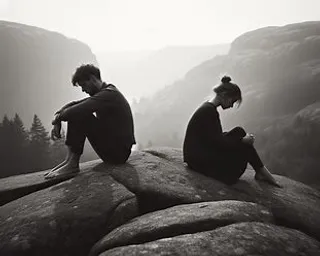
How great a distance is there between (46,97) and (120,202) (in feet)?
558

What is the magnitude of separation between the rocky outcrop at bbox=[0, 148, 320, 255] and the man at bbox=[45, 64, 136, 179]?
504mm

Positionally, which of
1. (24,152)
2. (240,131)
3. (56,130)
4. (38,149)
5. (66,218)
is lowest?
(24,152)

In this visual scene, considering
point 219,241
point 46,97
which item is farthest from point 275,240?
point 46,97

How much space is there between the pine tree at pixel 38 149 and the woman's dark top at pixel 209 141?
46.7 m

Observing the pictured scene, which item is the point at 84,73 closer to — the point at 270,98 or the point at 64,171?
the point at 64,171

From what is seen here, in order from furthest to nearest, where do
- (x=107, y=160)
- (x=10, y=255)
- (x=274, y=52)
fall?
(x=274, y=52)
(x=107, y=160)
(x=10, y=255)

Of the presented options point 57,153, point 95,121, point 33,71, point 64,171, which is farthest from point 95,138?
point 33,71

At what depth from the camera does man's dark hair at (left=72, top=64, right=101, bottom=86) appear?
6664mm

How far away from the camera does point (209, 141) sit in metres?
7.13

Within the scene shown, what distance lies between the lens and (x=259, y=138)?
87.6 metres

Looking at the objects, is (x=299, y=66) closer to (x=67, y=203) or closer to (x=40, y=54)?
(x=67, y=203)

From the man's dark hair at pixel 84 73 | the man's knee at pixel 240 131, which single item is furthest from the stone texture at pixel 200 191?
the man's dark hair at pixel 84 73

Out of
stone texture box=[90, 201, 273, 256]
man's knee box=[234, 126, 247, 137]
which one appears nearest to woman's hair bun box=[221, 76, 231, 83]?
man's knee box=[234, 126, 247, 137]

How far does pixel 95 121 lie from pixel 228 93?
3113mm
